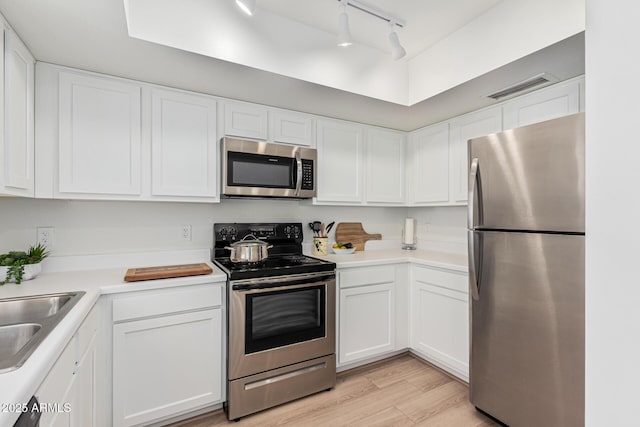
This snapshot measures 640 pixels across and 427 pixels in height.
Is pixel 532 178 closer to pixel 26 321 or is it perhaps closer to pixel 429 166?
pixel 429 166

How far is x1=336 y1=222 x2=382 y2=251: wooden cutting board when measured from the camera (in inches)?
123

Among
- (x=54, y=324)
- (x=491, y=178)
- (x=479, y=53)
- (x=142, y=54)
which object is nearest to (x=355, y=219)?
(x=491, y=178)

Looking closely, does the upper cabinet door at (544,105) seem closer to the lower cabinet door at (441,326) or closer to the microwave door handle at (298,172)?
the lower cabinet door at (441,326)

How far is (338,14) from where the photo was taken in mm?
1938

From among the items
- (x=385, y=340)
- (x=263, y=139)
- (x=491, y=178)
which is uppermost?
(x=263, y=139)

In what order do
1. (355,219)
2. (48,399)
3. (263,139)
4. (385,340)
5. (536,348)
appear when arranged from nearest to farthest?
(48,399)
(536,348)
(263,139)
(385,340)
(355,219)

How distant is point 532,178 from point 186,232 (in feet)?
7.58

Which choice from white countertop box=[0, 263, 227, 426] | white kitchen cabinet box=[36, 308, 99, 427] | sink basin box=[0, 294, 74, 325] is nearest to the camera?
white countertop box=[0, 263, 227, 426]

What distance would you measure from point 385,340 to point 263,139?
76.3 inches

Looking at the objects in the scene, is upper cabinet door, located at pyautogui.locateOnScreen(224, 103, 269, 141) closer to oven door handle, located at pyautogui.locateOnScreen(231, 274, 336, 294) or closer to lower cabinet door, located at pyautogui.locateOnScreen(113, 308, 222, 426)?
oven door handle, located at pyautogui.locateOnScreen(231, 274, 336, 294)

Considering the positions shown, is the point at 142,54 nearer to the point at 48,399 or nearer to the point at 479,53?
the point at 48,399

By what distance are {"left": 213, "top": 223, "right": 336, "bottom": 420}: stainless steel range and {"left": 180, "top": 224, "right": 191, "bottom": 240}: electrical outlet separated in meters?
0.23

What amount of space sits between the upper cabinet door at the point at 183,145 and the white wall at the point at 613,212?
7.31 ft

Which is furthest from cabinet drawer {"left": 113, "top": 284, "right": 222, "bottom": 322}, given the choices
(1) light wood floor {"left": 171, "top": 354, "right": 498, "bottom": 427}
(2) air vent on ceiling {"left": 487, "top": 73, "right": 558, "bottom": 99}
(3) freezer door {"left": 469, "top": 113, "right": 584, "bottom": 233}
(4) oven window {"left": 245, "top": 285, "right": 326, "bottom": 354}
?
(2) air vent on ceiling {"left": 487, "top": 73, "right": 558, "bottom": 99}
